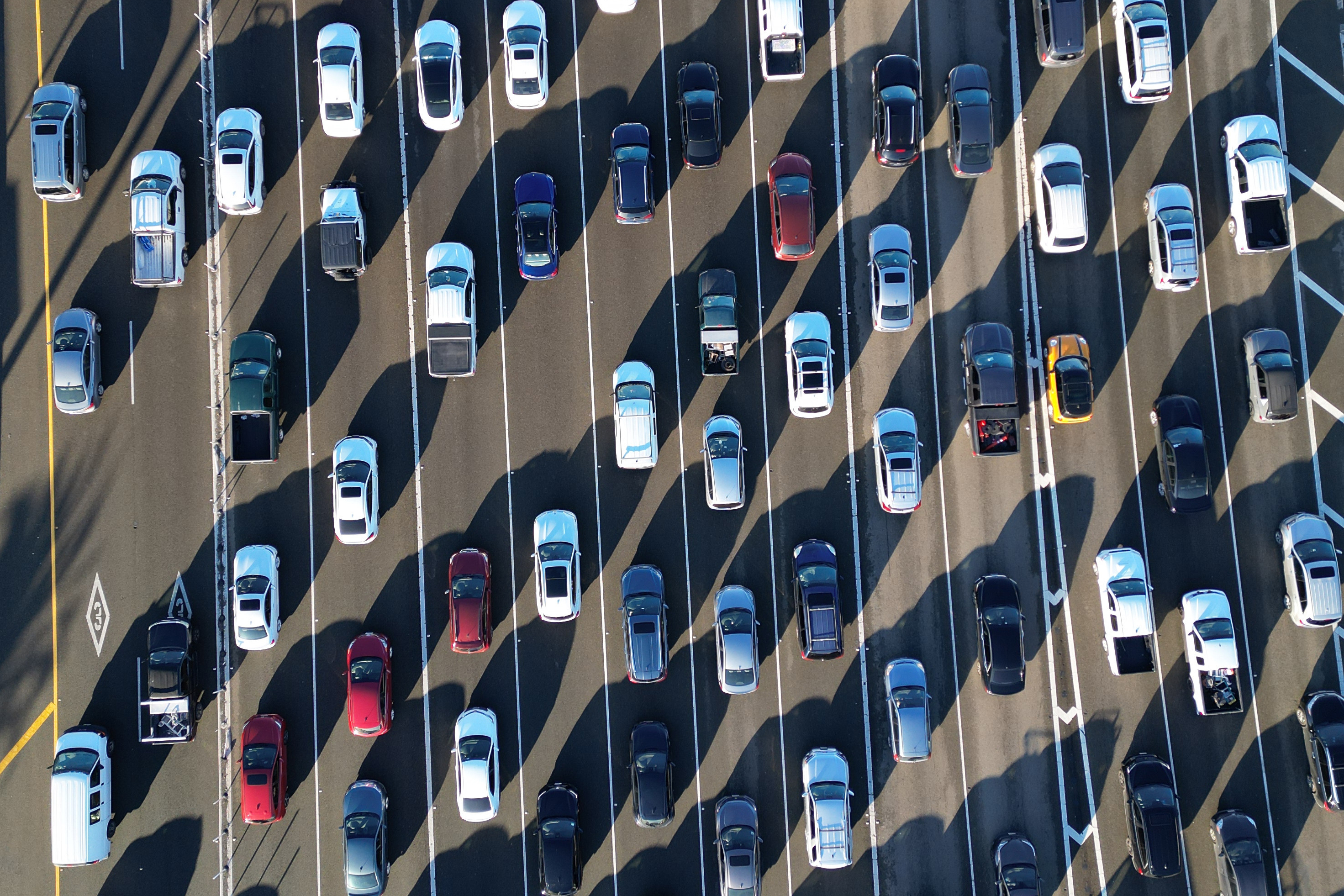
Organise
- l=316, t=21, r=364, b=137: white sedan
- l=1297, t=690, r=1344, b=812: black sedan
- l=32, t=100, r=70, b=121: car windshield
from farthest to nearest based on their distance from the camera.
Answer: l=32, t=100, r=70, b=121: car windshield → l=316, t=21, r=364, b=137: white sedan → l=1297, t=690, r=1344, b=812: black sedan

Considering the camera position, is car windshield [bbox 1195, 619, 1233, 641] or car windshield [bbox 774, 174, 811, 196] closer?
car windshield [bbox 1195, 619, 1233, 641]

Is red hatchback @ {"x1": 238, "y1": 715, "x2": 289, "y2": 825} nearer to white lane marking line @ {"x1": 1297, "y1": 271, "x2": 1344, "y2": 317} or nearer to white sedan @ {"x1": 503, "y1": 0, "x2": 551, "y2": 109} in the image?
white sedan @ {"x1": 503, "y1": 0, "x2": 551, "y2": 109}

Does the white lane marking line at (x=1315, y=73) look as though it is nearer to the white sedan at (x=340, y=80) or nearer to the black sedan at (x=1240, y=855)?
the black sedan at (x=1240, y=855)

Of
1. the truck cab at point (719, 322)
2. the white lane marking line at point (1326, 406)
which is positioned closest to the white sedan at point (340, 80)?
the truck cab at point (719, 322)

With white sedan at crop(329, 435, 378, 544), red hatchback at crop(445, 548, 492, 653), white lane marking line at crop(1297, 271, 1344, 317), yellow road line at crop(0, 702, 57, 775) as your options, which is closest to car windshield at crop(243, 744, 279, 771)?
red hatchback at crop(445, 548, 492, 653)

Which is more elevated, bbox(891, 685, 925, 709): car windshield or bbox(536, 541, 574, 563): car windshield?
bbox(536, 541, 574, 563): car windshield

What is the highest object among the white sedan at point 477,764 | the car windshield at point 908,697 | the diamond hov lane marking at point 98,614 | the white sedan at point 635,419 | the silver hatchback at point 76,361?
the silver hatchback at point 76,361

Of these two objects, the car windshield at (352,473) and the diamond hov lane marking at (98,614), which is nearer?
the car windshield at (352,473)

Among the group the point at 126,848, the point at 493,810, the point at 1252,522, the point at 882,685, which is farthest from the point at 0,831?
the point at 1252,522
